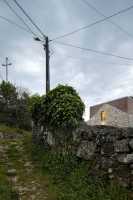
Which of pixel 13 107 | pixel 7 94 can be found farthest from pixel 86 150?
pixel 7 94

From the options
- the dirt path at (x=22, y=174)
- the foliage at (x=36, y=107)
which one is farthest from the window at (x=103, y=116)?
the dirt path at (x=22, y=174)

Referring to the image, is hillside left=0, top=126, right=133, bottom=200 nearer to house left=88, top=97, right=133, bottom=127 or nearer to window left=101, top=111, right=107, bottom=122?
house left=88, top=97, right=133, bottom=127

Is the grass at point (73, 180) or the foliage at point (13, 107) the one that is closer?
the grass at point (73, 180)

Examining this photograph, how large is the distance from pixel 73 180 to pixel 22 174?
2074mm

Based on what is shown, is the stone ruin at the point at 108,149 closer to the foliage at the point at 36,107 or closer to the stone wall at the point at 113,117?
the foliage at the point at 36,107

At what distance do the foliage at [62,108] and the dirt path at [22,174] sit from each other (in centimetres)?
159

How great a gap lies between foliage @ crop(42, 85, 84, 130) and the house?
1922cm

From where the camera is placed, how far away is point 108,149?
982 centimetres

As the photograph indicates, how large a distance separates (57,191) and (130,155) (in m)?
2.12

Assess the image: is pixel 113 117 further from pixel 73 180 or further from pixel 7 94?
pixel 73 180

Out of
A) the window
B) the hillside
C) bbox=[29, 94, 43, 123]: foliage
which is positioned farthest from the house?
the hillside

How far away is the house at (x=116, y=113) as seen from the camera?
33162mm

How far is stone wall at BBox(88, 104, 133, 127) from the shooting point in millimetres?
32938

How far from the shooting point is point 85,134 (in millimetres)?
10906
